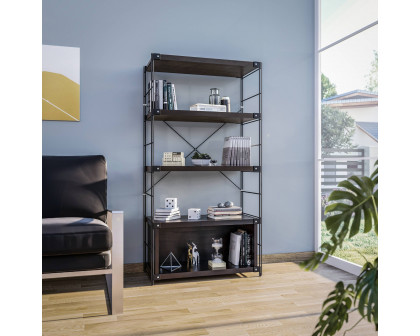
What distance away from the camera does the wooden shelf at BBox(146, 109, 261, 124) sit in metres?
2.88

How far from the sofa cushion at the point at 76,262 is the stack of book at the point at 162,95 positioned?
1145mm

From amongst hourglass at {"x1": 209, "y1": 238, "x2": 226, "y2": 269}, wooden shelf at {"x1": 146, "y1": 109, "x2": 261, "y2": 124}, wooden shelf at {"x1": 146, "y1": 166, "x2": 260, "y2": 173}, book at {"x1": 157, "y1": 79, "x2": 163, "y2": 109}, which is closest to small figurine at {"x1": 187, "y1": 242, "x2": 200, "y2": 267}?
hourglass at {"x1": 209, "y1": 238, "x2": 226, "y2": 269}

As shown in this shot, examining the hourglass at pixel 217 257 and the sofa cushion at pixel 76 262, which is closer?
the sofa cushion at pixel 76 262

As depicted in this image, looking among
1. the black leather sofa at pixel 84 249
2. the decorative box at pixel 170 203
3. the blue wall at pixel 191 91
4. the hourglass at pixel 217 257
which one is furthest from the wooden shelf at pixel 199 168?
the hourglass at pixel 217 257

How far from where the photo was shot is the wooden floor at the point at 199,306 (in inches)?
79.9

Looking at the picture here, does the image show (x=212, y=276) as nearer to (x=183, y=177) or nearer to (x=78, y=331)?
(x=183, y=177)

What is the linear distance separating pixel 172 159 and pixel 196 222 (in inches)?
19.4

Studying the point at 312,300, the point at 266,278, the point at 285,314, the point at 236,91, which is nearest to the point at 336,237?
the point at 285,314

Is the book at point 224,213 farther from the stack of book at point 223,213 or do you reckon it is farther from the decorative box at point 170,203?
the decorative box at point 170,203

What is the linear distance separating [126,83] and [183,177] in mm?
859

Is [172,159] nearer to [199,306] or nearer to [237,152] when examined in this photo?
[237,152]

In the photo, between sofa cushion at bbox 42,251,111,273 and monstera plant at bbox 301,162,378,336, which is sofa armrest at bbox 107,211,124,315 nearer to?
sofa cushion at bbox 42,251,111,273
